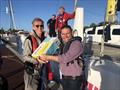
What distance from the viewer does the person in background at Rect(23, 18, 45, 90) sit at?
5473 mm

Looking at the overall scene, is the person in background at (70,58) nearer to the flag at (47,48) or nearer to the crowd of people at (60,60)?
the crowd of people at (60,60)

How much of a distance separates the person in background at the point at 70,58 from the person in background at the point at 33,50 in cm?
57

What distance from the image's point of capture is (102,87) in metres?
5.59

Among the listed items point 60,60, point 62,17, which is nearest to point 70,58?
point 60,60

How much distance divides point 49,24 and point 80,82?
7.10 m

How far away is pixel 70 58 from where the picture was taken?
4.91 metres

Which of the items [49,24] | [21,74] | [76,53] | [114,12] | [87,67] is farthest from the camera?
[49,24]

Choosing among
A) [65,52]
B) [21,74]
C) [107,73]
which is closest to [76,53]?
[65,52]

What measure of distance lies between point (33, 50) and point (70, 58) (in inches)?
32.6

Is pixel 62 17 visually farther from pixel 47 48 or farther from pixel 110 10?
pixel 47 48

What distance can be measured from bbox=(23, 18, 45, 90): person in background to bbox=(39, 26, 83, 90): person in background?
0.57 meters

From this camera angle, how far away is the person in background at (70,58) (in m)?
4.90

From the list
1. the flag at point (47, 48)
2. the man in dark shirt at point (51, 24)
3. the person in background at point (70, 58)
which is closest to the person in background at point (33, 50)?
the flag at point (47, 48)

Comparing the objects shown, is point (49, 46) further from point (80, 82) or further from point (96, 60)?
point (96, 60)
